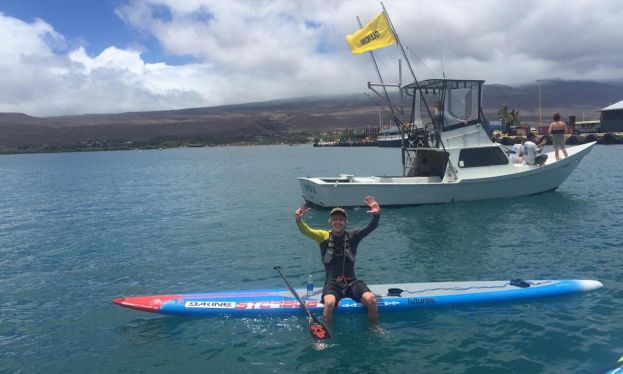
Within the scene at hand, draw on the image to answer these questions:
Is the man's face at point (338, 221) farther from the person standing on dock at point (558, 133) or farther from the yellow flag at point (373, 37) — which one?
the person standing on dock at point (558, 133)

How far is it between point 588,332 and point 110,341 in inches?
403

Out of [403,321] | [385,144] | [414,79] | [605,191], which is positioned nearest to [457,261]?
[403,321]

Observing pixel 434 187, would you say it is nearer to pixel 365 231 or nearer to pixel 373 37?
pixel 373 37

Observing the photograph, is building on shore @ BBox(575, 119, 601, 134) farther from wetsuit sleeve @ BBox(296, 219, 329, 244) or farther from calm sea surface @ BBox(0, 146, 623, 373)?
wetsuit sleeve @ BBox(296, 219, 329, 244)

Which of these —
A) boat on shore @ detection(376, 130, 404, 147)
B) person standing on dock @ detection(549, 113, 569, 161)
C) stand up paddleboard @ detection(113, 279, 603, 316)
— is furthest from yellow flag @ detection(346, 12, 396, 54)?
boat on shore @ detection(376, 130, 404, 147)

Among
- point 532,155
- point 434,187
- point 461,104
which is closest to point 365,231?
point 434,187

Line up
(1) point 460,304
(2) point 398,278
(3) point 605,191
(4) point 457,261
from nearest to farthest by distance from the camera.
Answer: (1) point 460,304 < (2) point 398,278 < (4) point 457,261 < (3) point 605,191

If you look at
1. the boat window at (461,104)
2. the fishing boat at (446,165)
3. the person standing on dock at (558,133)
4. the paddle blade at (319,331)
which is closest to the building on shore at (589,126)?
the person standing on dock at (558,133)

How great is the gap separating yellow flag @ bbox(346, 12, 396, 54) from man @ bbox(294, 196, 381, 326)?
16699 mm

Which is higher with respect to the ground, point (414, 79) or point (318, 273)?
point (414, 79)

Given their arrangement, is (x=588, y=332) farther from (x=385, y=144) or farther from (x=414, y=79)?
(x=385, y=144)

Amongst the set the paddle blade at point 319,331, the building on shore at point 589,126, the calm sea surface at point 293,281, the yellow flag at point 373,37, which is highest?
the yellow flag at point 373,37

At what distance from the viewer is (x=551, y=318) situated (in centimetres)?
1031

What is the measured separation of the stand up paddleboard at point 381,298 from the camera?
10742 millimetres
